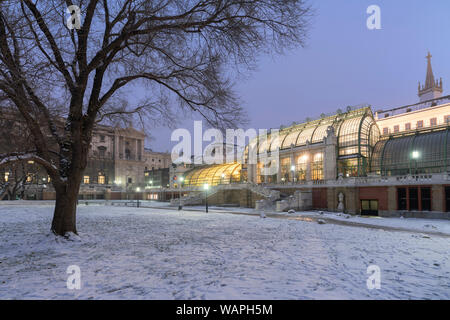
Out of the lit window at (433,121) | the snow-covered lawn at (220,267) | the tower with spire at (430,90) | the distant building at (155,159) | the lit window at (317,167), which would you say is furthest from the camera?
the distant building at (155,159)

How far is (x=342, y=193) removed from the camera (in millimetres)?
35094

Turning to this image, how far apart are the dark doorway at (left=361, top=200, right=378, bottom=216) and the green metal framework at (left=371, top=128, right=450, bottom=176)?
6.29 m

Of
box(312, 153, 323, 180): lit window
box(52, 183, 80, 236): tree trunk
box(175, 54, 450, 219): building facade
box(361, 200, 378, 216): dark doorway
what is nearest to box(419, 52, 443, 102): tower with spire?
box(175, 54, 450, 219): building facade

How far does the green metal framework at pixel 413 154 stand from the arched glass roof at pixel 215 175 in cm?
2757

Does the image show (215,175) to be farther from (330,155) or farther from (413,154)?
(413,154)

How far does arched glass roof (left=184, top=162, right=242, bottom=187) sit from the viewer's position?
2362 inches

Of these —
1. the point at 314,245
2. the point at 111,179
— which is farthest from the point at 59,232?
the point at 111,179

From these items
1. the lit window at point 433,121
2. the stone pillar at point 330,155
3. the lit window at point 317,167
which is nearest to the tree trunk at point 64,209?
the stone pillar at point 330,155

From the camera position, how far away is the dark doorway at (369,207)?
107ft

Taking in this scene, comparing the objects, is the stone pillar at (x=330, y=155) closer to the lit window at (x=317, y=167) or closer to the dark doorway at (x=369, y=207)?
the lit window at (x=317, y=167)

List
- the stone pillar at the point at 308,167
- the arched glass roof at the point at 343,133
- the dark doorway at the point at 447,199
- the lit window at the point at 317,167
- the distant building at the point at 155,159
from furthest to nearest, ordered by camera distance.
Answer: the distant building at the point at 155,159
the stone pillar at the point at 308,167
the lit window at the point at 317,167
the arched glass roof at the point at 343,133
the dark doorway at the point at 447,199

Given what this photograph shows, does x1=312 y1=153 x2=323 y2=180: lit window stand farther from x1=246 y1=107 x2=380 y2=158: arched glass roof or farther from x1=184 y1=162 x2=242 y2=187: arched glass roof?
x1=184 y1=162 x2=242 y2=187: arched glass roof

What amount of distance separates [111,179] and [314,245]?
311 ft
